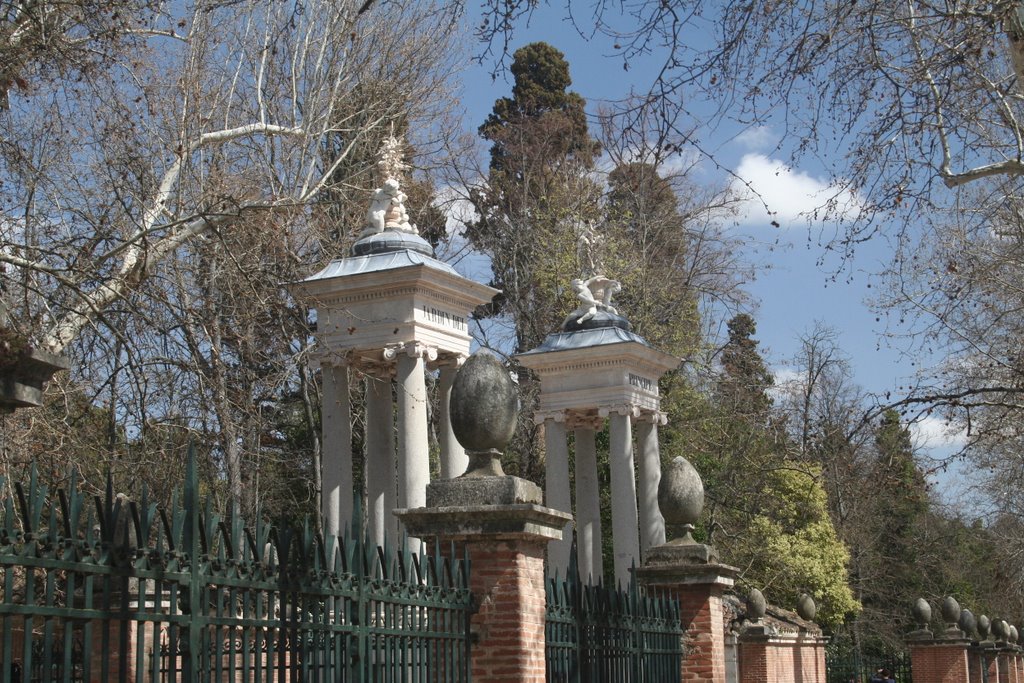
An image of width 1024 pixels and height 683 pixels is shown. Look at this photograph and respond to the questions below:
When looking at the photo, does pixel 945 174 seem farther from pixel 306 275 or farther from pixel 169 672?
pixel 306 275

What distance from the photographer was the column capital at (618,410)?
22.4 m

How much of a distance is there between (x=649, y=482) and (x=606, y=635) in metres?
14.1

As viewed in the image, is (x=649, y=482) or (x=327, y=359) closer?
(x=327, y=359)

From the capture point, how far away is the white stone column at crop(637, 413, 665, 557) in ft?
75.7

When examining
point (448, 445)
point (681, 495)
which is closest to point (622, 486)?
point (448, 445)

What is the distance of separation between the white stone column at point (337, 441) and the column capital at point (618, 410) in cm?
473

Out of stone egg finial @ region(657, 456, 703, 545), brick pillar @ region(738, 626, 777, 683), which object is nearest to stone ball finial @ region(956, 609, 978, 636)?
brick pillar @ region(738, 626, 777, 683)

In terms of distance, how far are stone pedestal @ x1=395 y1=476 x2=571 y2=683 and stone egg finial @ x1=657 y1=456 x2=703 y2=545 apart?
4.32 metres

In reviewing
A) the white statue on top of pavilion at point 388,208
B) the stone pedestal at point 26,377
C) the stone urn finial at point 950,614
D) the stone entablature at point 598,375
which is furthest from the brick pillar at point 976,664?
the stone pedestal at point 26,377

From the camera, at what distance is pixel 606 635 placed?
9117mm

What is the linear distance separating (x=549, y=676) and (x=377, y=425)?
12.9m

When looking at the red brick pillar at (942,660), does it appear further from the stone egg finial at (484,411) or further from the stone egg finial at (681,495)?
the stone egg finial at (484,411)

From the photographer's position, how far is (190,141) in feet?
55.0

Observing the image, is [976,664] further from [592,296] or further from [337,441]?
[337,441]
